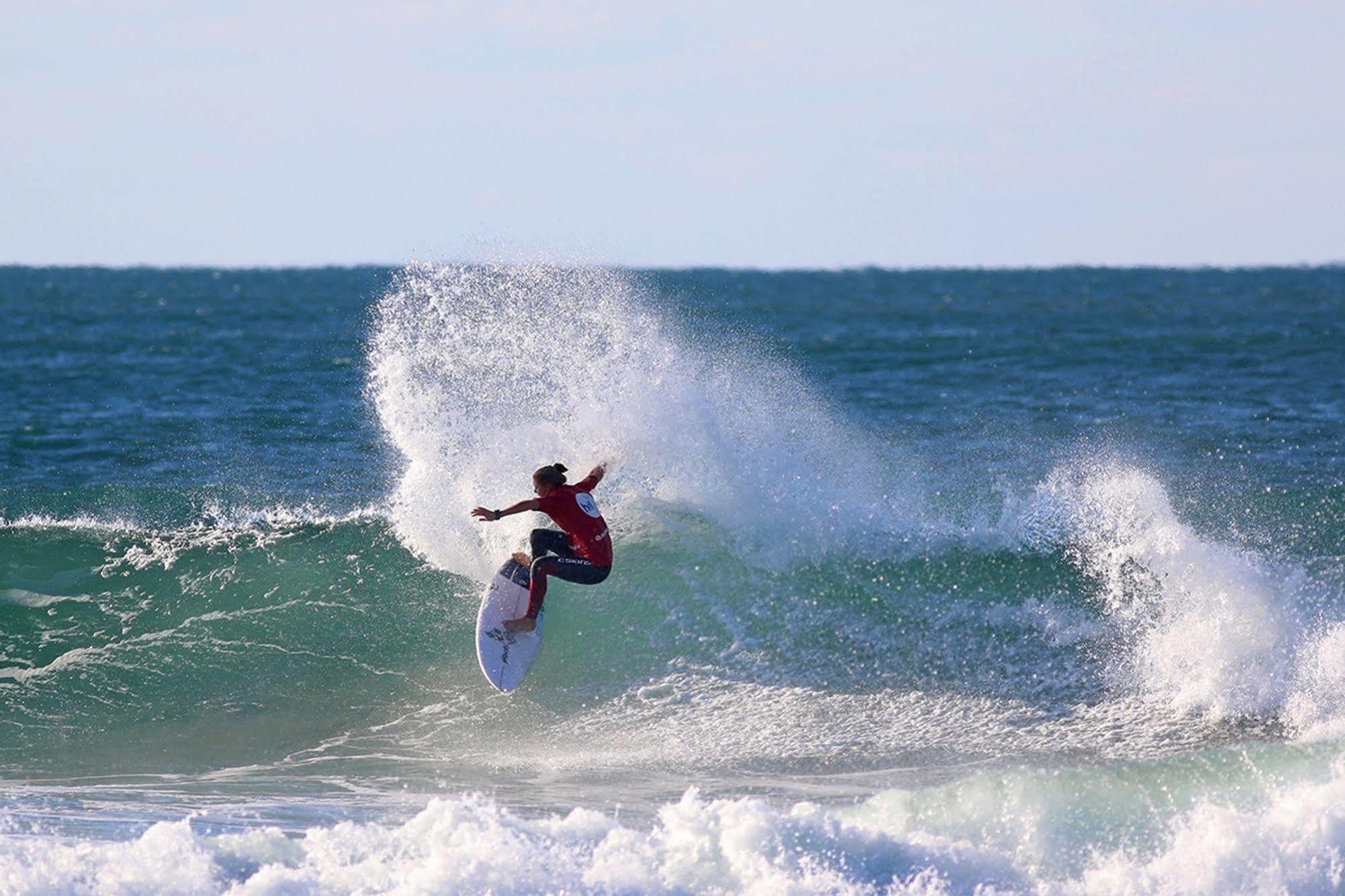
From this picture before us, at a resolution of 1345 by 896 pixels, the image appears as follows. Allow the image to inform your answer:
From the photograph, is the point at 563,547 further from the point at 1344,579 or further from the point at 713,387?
the point at 1344,579

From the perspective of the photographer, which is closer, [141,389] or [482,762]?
[482,762]

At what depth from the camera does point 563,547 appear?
953 cm

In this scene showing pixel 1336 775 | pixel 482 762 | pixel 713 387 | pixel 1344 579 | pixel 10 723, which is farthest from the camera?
pixel 713 387

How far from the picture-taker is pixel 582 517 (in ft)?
30.3

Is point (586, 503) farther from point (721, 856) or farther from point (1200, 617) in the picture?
point (1200, 617)

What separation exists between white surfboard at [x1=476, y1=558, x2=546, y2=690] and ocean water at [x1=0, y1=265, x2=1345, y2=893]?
0.80 feet

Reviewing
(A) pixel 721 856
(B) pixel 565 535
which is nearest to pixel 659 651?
(B) pixel 565 535

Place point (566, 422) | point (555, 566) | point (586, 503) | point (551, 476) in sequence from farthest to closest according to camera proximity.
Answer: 1. point (566, 422)
2. point (555, 566)
3. point (586, 503)
4. point (551, 476)

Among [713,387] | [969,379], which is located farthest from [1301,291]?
[713,387]

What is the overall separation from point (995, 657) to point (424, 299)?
5915mm

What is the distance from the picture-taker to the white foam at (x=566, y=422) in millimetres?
11781

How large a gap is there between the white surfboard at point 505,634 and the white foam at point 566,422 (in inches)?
54.9

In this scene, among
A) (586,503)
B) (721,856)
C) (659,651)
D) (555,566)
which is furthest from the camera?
(659,651)

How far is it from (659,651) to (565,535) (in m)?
1.60
